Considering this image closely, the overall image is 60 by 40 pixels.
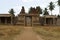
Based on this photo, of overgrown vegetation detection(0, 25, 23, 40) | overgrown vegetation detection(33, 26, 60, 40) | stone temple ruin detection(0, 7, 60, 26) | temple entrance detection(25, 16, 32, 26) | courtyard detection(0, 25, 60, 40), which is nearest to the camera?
courtyard detection(0, 25, 60, 40)

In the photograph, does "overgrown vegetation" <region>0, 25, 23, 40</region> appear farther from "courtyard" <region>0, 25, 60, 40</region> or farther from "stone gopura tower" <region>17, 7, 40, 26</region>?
"stone gopura tower" <region>17, 7, 40, 26</region>

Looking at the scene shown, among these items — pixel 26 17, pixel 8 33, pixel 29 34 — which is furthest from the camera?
pixel 26 17

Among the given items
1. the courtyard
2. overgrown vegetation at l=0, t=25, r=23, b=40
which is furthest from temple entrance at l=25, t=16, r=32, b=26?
the courtyard

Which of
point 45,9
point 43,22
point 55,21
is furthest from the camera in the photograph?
point 45,9

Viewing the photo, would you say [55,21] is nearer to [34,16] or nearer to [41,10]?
[34,16]

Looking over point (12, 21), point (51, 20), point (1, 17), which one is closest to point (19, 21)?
point (12, 21)

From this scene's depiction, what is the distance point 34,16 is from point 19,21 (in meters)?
5.23

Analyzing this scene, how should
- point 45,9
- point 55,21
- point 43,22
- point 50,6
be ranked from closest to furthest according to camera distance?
1. point 43,22
2. point 55,21
3. point 50,6
4. point 45,9

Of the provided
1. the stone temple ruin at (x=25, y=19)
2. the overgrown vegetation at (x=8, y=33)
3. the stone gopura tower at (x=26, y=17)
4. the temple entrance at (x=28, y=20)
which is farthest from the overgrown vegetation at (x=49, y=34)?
the temple entrance at (x=28, y=20)

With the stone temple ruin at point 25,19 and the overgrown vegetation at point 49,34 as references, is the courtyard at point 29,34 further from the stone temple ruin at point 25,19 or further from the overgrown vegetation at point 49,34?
the stone temple ruin at point 25,19

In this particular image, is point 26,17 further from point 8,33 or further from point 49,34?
point 49,34

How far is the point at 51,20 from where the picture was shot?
Answer: 73062 mm

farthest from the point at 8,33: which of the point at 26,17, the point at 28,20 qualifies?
the point at 28,20

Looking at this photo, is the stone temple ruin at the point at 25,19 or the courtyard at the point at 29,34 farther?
the stone temple ruin at the point at 25,19
